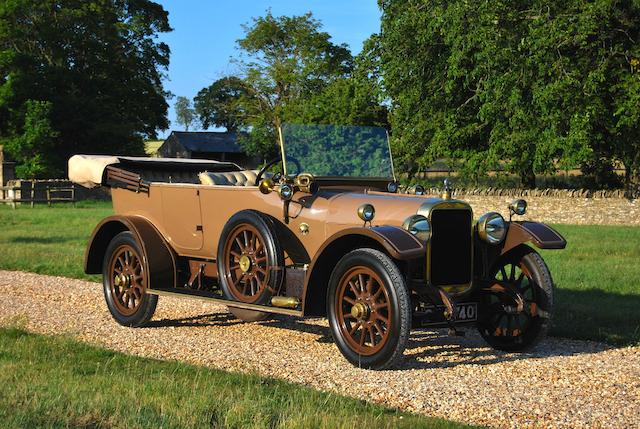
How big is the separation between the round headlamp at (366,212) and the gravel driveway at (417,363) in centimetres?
118

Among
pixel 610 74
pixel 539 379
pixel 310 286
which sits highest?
pixel 610 74

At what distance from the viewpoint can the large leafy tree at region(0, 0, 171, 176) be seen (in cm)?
4550

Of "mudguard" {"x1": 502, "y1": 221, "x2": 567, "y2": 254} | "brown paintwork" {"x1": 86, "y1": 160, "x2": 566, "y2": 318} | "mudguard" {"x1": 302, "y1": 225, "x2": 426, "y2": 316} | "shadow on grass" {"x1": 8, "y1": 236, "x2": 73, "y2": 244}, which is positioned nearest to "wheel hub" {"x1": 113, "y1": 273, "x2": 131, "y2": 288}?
"brown paintwork" {"x1": 86, "y1": 160, "x2": 566, "y2": 318}

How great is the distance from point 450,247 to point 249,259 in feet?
5.93

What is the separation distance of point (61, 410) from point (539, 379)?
349cm

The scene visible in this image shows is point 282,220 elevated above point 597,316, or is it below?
above

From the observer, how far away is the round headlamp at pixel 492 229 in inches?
299

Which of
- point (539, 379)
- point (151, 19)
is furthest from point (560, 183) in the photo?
point (151, 19)

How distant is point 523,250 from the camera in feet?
25.8

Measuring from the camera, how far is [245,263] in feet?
25.8

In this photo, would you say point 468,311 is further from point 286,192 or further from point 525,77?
point 525,77

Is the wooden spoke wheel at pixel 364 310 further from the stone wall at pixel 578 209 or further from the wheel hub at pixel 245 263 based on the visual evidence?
the stone wall at pixel 578 209

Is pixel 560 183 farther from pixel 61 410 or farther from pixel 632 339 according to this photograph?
pixel 61 410

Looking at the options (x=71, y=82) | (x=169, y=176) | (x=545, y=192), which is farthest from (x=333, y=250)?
(x=71, y=82)
